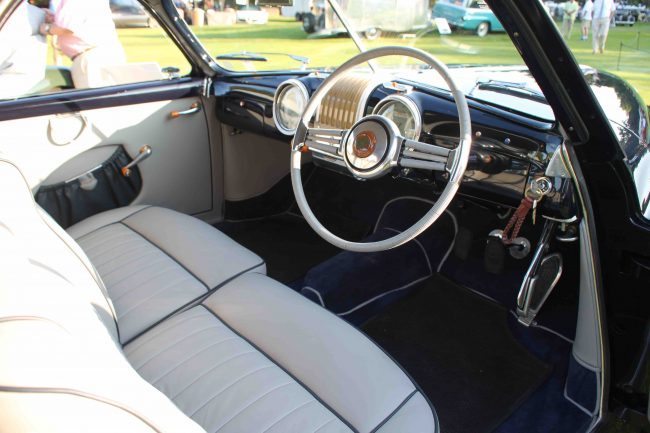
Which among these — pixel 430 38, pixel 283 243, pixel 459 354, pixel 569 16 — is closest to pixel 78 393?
pixel 569 16

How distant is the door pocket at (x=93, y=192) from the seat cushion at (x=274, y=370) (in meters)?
1.10

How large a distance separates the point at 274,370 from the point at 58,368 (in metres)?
0.68

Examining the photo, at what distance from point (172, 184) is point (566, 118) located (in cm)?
202

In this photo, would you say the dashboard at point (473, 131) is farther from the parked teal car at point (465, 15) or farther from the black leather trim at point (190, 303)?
the black leather trim at point (190, 303)

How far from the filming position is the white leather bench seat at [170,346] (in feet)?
2.45

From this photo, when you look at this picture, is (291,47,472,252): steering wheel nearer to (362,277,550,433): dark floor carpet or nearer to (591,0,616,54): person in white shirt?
(591,0,616,54): person in white shirt

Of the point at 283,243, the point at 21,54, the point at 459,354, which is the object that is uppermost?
the point at 21,54

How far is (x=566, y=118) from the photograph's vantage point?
1328 millimetres

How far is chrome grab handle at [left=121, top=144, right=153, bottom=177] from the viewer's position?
2.53 meters

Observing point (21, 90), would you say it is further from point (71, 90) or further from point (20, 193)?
point (20, 193)

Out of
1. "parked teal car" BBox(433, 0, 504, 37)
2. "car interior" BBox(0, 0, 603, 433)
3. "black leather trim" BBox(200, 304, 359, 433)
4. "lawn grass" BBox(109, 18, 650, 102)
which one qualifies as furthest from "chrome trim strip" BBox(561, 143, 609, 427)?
"black leather trim" BBox(200, 304, 359, 433)

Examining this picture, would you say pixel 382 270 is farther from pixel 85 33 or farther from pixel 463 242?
pixel 85 33

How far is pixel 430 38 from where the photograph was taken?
189 cm

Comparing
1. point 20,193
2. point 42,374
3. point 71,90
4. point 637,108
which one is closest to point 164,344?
point 20,193
